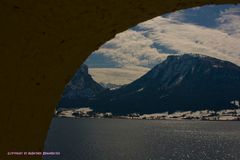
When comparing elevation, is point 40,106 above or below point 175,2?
below

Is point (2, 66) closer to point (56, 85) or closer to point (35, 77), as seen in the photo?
point (35, 77)

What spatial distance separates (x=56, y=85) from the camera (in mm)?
4504

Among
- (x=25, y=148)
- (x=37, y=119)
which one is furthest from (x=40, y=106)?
(x=25, y=148)

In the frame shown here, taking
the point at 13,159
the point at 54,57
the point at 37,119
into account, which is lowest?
the point at 13,159

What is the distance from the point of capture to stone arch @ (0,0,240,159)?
12.7 feet

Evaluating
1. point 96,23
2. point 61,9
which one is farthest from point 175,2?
point 61,9

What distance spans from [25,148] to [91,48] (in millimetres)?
1325

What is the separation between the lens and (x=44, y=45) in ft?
13.6

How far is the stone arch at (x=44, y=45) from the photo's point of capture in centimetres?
386

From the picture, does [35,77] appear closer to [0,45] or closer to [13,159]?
[0,45]

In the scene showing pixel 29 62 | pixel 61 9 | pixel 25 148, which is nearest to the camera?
pixel 61 9

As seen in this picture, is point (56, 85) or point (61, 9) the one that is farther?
point (56, 85)

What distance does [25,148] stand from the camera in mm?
4449

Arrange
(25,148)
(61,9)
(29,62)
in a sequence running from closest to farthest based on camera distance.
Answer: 1. (61,9)
2. (29,62)
3. (25,148)
